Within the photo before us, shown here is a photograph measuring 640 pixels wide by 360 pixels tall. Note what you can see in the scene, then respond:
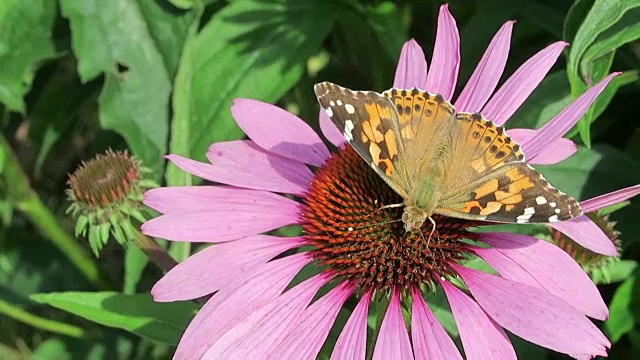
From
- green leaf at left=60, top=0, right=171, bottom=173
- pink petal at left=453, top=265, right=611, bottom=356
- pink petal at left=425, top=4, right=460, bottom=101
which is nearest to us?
pink petal at left=453, top=265, right=611, bottom=356

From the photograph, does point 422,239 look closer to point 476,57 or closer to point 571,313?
point 571,313

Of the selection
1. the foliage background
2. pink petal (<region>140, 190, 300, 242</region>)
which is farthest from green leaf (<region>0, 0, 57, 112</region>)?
pink petal (<region>140, 190, 300, 242</region>)

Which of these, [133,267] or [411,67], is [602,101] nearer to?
[411,67]

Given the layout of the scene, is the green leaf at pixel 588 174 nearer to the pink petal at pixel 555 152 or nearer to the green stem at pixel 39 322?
the pink petal at pixel 555 152

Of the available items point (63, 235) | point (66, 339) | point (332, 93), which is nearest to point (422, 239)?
point (332, 93)

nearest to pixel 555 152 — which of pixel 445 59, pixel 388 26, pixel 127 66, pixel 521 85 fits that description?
pixel 521 85

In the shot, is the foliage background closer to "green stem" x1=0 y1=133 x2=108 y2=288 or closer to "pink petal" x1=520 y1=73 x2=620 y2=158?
"green stem" x1=0 y1=133 x2=108 y2=288
